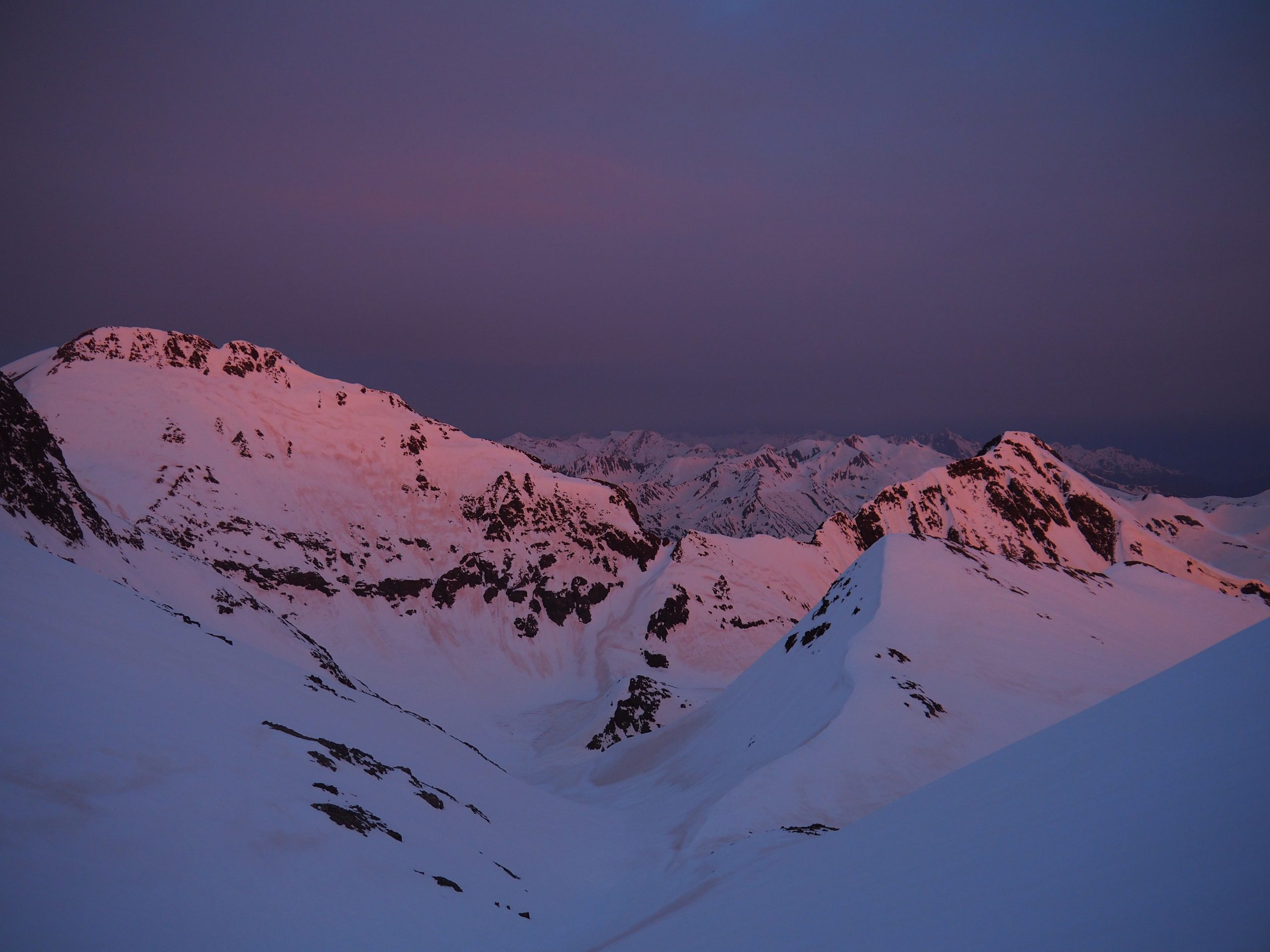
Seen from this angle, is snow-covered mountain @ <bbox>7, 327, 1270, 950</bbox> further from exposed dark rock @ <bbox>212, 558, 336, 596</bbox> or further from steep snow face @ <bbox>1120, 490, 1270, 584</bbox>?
steep snow face @ <bbox>1120, 490, 1270, 584</bbox>

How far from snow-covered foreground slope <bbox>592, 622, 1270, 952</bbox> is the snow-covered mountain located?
702 centimetres

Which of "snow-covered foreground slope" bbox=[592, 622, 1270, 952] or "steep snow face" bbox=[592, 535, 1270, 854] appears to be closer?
"snow-covered foreground slope" bbox=[592, 622, 1270, 952]

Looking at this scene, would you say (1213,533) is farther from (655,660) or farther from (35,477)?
(35,477)

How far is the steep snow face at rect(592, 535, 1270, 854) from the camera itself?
26203mm

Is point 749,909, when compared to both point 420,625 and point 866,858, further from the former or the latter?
point 420,625

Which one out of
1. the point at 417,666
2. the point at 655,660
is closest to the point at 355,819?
the point at 417,666

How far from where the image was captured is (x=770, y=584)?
12719 centimetres

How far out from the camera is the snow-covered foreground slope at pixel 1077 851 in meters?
3.90

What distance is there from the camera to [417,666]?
95.1m

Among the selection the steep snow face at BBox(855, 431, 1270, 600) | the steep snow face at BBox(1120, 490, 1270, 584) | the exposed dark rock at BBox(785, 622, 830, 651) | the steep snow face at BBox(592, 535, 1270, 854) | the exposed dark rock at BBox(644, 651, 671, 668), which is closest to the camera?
the steep snow face at BBox(592, 535, 1270, 854)

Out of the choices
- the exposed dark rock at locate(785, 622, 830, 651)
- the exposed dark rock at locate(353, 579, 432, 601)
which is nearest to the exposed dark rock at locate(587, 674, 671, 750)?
the exposed dark rock at locate(785, 622, 830, 651)

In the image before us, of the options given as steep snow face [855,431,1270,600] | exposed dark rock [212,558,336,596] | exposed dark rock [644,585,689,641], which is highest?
steep snow face [855,431,1270,600]

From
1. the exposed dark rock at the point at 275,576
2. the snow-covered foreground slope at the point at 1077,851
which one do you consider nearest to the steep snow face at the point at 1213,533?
the exposed dark rock at the point at 275,576

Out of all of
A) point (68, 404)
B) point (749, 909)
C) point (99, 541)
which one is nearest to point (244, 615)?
point (99, 541)
